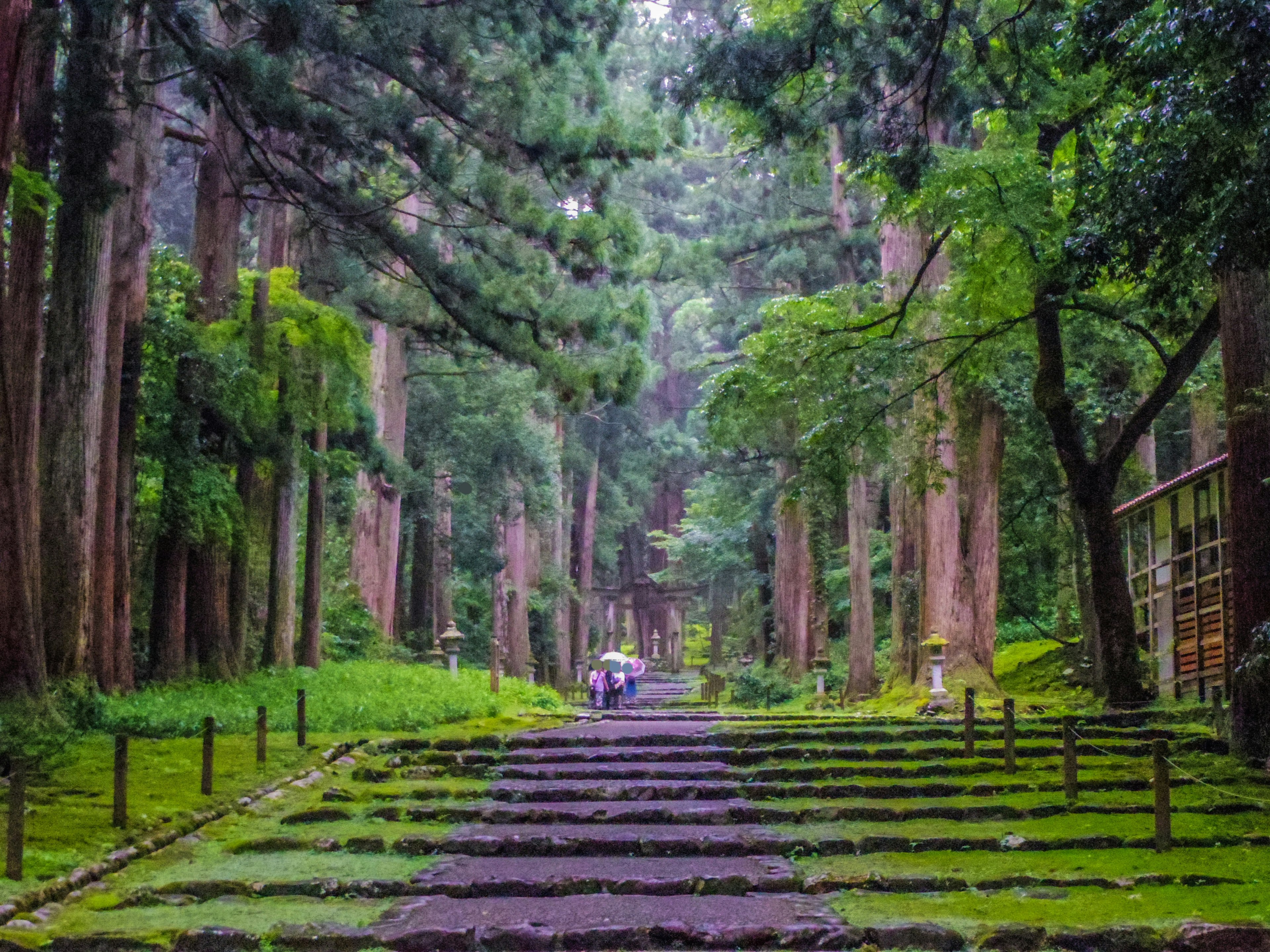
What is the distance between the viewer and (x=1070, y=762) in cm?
995

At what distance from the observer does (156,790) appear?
31.6 feet

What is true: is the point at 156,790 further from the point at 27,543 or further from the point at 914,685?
the point at 914,685

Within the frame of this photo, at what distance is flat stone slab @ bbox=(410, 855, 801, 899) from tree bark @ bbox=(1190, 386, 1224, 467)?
55.1 ft

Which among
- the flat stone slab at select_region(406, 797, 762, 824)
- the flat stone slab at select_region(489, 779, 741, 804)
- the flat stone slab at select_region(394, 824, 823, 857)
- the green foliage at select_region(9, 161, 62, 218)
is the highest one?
the green foliage at select_region(9, 161, 62, 218)

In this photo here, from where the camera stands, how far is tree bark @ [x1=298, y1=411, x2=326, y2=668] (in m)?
19.3

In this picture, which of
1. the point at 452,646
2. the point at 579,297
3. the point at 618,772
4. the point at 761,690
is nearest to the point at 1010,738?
the point at 618,772

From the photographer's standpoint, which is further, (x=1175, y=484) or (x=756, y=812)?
(x=1175, y=484)

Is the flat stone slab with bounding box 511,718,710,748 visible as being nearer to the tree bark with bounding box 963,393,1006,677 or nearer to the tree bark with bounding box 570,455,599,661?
the tree bark with bounding box 963,393,1006,677

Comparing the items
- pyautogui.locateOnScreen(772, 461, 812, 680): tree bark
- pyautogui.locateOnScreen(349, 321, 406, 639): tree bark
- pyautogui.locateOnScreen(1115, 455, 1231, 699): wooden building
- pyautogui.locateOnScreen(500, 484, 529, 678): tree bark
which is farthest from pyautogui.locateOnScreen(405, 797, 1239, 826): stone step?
pyautogui.locateOnScreen(500, 484, 529, 678): tree bark

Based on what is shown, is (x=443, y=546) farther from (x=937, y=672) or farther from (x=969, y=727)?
(x=969, y=727)

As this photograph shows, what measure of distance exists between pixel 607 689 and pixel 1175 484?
41.7 ft

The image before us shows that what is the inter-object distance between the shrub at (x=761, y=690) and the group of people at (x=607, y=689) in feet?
9.57

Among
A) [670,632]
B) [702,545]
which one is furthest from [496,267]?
[670,632]

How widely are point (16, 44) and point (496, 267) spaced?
6961 mm
